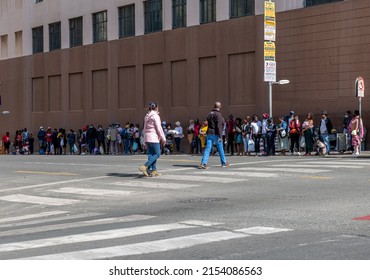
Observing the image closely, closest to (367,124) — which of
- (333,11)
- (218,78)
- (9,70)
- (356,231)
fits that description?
(333,11)

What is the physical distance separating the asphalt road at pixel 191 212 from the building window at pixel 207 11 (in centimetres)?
2045

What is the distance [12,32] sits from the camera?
194 ft

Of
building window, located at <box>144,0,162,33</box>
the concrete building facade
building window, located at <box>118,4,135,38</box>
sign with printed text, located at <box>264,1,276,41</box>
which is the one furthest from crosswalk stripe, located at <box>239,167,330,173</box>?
building window, located at <box>118,4,135,38</box>

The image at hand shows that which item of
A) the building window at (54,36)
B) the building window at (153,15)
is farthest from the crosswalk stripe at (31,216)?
the building window at (54,36)

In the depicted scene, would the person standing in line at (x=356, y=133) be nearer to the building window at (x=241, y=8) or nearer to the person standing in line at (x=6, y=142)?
the building window at (x=241, y=8)

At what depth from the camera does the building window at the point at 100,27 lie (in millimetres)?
49625

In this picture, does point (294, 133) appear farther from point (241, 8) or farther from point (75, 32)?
point (75, 32)

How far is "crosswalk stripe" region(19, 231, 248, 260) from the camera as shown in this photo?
28.2 feet

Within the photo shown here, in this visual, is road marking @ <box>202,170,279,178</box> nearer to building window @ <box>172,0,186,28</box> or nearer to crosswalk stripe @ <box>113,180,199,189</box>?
crosswalk stripe @ <box>113,180,199,189</box>

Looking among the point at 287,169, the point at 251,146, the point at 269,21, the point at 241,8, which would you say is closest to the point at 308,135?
the point at 251,146

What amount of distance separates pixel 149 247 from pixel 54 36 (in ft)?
153

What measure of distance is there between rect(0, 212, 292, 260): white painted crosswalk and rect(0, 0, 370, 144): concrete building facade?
2428 cm

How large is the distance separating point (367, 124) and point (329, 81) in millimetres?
3149

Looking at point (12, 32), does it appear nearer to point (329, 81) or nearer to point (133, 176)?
point (329, 81)
